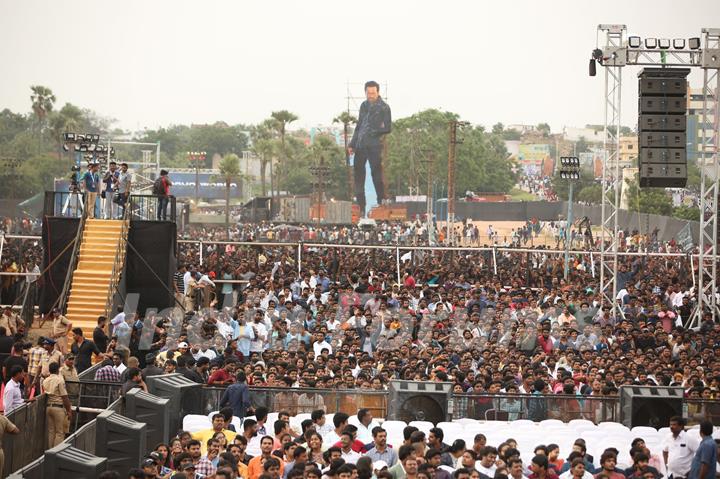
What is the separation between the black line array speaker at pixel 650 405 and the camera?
1595cm

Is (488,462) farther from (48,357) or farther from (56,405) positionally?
(48,357)

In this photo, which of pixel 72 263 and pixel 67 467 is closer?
pixel 67 467

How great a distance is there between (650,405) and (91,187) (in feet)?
53.7

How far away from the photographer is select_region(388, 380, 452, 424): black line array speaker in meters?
15.8

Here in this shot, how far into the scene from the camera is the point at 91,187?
2836 cm

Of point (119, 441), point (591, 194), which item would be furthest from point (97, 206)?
point (591, 194)

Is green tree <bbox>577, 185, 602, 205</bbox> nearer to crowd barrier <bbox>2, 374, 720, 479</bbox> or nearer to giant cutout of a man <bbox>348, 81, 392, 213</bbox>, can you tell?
giant cutout of a man <bbox>348, 81, 392, 213</bbox>

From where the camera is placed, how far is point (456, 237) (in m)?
74.0

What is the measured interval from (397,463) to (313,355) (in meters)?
8.26

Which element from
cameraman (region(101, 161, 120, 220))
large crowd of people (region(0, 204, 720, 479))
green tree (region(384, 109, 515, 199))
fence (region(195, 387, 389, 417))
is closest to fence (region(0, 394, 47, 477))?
large crowd of people (region(0, 204, 720, 479))

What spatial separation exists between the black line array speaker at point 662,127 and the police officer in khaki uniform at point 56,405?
16.2 meters

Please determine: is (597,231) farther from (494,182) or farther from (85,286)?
(85,286)

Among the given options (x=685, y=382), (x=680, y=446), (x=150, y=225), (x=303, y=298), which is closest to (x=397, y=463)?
(x=680, y=446)

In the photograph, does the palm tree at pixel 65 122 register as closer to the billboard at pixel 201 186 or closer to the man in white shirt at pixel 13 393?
the billboard at pixel 201 186
